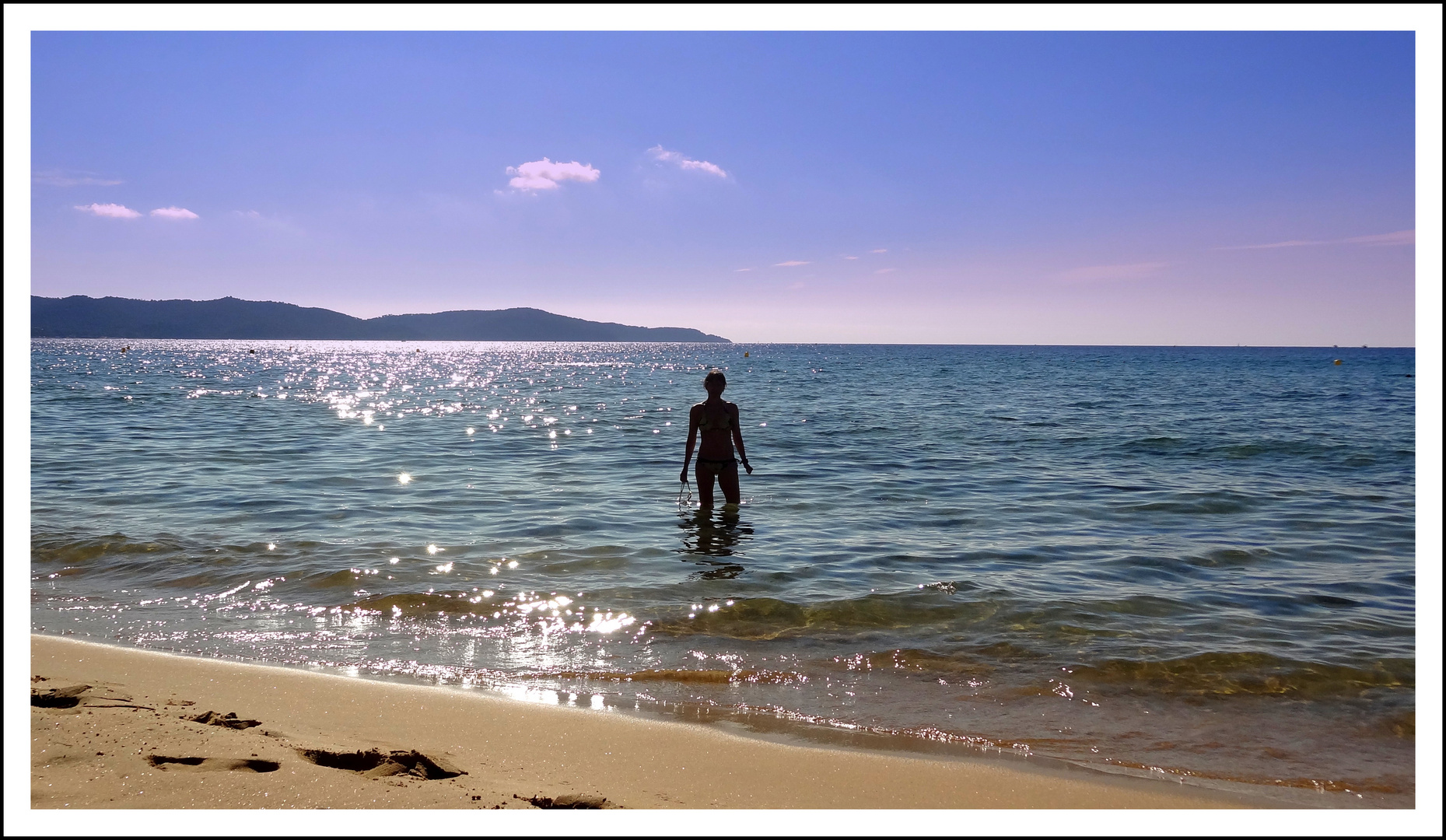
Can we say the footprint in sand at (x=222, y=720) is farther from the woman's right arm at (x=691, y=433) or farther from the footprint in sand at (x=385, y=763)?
the woman's right arm at (x=691, y=433)

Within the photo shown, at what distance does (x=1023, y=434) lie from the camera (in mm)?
21703

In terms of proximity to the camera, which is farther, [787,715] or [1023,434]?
[1023,434]

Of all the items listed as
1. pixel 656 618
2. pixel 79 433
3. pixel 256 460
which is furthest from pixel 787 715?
pixel 79 433

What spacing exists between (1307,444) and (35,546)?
2385 cm

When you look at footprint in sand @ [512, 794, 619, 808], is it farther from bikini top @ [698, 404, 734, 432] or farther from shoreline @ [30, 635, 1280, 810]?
bikini top @ [698, 404, 734, 432]

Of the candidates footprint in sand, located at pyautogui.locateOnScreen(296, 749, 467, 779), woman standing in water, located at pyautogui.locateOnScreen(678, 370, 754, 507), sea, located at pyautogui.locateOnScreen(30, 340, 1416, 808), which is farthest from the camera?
woman standing in water, located at pyautogui.locateOnScreen(678, 370, 754, 507)

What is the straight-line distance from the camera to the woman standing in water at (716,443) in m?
11.1

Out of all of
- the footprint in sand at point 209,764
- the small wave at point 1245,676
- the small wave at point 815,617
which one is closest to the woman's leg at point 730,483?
the small wave at point 815,617

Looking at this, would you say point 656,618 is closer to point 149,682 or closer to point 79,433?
point 149,682

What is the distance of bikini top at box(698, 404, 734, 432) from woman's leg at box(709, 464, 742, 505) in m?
0.57

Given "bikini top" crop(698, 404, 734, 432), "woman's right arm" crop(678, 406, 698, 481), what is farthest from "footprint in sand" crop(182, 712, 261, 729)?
"bikini top" crop(698, 404, 734, 432)

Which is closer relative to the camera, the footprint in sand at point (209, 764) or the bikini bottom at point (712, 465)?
the footprint in sand at point (209, 764)

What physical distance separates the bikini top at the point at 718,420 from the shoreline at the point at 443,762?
649cm

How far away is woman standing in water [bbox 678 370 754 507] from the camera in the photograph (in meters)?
11.1
